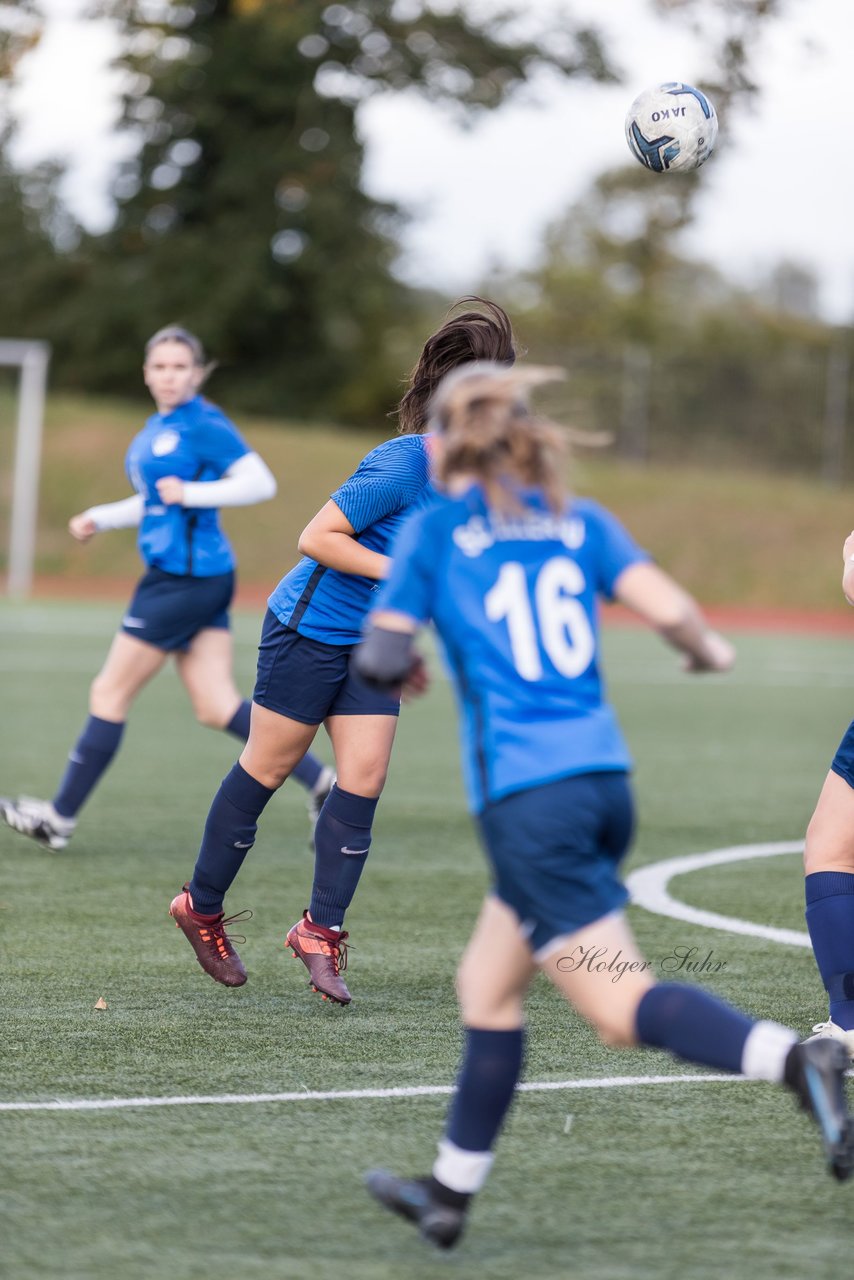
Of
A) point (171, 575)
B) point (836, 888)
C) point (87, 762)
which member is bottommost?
point (87, 762)

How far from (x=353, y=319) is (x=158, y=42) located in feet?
23.5

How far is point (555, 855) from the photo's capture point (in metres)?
3.22

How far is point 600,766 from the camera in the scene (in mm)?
3281

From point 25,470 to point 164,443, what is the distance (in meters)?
20.3

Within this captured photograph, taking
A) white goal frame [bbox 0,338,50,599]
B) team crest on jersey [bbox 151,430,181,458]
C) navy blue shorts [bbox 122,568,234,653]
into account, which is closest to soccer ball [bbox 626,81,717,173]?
team crest on jersey [bbox 151,430,181,458]

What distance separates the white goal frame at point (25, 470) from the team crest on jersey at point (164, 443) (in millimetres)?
18922

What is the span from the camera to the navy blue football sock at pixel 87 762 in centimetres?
765

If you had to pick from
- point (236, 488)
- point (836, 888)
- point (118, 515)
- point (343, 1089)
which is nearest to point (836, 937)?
point (836, 888)

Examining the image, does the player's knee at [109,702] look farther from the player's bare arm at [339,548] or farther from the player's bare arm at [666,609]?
the player's bare arm at [666,609]

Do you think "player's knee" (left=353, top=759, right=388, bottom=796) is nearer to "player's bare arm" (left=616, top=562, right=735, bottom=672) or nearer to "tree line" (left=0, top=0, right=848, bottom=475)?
"player's bare arm" (left=616, top=562, right=735, bottom=672)

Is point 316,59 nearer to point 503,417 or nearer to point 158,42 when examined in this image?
point 158,42

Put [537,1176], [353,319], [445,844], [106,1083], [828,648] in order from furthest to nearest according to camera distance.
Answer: [353,319] < [828,648] < [445,844] < [106,1083] < [537,1176]

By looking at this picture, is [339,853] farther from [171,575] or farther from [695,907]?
[171,575]

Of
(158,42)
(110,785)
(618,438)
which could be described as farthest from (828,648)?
(158,42)
